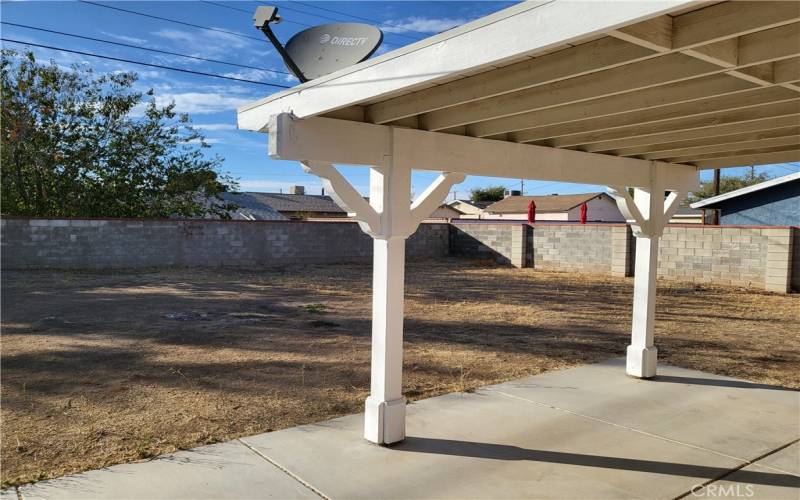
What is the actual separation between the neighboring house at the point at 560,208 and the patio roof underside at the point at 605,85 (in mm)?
34621

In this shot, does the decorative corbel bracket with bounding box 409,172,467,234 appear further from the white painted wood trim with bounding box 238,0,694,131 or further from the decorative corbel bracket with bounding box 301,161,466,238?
the white painted wood trim with bounding box 238,0,694,131

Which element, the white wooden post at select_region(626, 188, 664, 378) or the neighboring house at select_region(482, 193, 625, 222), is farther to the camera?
the neighboring house at select_region(482, 193, 625, 222)

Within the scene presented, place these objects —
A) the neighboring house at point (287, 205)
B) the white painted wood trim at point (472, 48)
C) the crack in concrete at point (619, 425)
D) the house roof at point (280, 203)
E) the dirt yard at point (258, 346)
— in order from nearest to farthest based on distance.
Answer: the white painted wood trim at point (472, 48) < the crack in concrete at point (619, 425) < the dirt yard at point (258, 346) < the neighboring house at point (287, 205) < the house roof at point (280, 203)

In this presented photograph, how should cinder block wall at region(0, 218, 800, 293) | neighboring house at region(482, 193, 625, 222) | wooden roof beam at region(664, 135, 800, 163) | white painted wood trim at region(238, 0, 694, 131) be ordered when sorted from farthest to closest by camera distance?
neighboring house at region(482, 193, 625, 222), cinder block wall at region(0, 218, 800, 293), wooden roof beam at region(664, 135, 800, 163), white painted wood trim at region(238, 0, 694, 131)

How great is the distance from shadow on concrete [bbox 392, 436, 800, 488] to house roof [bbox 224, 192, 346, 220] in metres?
32.9

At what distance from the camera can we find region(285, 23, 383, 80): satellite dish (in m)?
4.54

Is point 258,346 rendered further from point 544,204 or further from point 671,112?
point 544,204

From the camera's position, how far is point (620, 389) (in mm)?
5762

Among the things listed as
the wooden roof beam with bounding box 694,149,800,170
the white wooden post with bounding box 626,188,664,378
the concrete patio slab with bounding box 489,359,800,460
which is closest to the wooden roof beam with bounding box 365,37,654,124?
the concrete patio slab with bounding box 489,359,800,460

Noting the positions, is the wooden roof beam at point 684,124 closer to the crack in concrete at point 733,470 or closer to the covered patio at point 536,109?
the covered patio at point 536,109

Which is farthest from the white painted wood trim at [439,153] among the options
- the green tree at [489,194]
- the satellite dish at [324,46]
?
the green tree at [489,194]

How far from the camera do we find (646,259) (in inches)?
242

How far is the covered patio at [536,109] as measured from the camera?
2.43 meters

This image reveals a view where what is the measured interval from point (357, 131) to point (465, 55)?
140 cm
